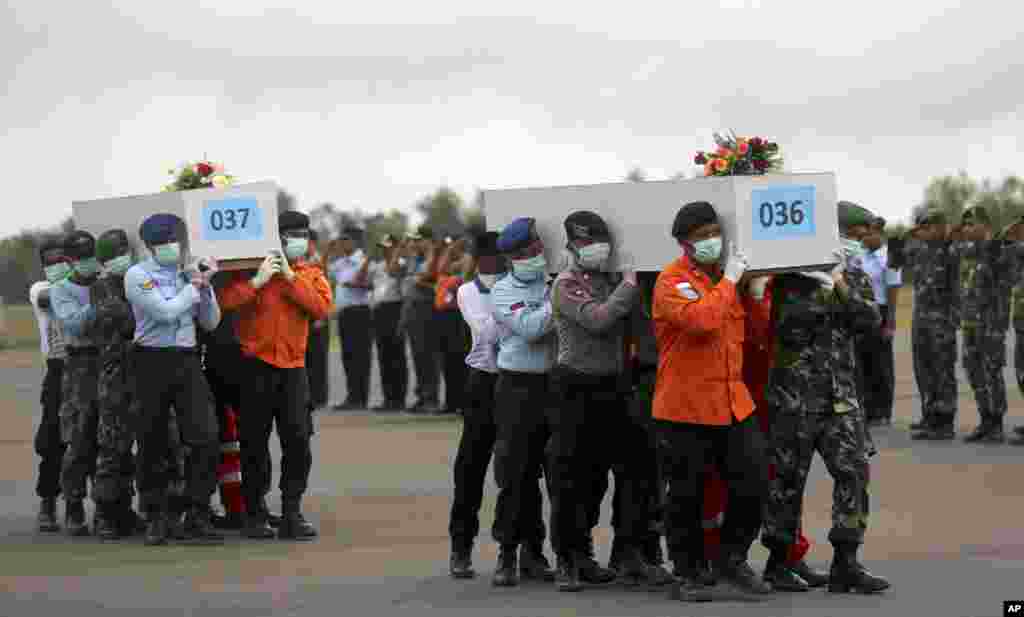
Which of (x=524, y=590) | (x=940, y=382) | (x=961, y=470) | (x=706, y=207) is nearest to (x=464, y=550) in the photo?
(x=524, y=590)

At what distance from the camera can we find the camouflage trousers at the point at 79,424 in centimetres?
1323

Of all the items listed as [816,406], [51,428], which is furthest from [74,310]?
Answer: [816,406]

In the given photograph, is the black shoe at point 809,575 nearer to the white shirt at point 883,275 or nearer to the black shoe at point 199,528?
the black shoe at point 199,528

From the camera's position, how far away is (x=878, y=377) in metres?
19.9

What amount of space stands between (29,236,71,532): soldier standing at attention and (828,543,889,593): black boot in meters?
6.06

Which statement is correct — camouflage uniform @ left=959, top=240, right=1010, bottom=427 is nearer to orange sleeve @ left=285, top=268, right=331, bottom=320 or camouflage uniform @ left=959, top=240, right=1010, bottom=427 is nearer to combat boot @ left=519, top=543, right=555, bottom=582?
orange sleeve @ left=285, top=268, right=331, bottom=320

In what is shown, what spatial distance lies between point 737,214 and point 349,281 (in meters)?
14.7

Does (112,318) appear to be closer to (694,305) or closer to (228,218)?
(228,218)

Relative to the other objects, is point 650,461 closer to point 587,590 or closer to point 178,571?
point 587,590

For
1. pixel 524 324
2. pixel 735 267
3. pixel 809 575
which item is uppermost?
pixel 735 267

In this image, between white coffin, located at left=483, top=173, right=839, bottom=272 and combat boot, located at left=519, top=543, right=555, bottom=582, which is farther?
combat boot, located at left=519, top=543, right=555, bottom=582

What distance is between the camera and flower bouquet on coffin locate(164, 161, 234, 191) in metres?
12.9

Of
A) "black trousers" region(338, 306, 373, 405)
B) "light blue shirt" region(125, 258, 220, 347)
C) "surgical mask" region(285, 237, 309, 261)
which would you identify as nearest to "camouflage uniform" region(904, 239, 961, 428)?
"surgical mask" region(285, 237, 309, 261)

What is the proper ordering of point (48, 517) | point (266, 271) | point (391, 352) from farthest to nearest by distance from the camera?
1. point (391, 352)
2. point (48, 517)
3. point (266, 271)
